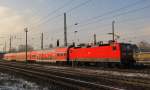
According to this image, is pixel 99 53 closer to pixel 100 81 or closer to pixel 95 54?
pixel 95 54

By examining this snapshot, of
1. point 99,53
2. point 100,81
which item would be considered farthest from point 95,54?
point 100,81

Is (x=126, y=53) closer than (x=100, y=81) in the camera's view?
No

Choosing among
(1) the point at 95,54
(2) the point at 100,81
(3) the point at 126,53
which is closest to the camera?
(2) the point at 100,81

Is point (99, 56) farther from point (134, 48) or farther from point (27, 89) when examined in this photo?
point (27, 89)

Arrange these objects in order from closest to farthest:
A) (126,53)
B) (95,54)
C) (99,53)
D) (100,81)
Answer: (100,81), (126,53), (99,53), (95,54)

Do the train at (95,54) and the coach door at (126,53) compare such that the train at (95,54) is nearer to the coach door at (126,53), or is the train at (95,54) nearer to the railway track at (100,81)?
the coach door at (126,53)

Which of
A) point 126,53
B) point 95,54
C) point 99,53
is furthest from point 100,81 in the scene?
point 95,54

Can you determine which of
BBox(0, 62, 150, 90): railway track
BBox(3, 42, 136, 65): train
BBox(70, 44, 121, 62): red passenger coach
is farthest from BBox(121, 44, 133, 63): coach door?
BBox(0, 62, 150, 90): railway track

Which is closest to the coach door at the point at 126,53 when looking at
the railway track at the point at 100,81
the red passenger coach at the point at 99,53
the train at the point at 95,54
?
the train at the point at 95,54

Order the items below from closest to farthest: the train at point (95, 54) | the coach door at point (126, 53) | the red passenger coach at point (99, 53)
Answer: the coach door at point (126, 53) < the train at point (95, 54) < the red passenger coach at point (99, 53)

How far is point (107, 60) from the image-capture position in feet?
112

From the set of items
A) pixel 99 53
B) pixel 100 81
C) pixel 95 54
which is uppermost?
pixel 99 53

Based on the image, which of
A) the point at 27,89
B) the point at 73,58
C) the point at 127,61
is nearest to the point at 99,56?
the point at 127,61

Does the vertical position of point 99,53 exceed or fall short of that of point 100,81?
it exceeds it
